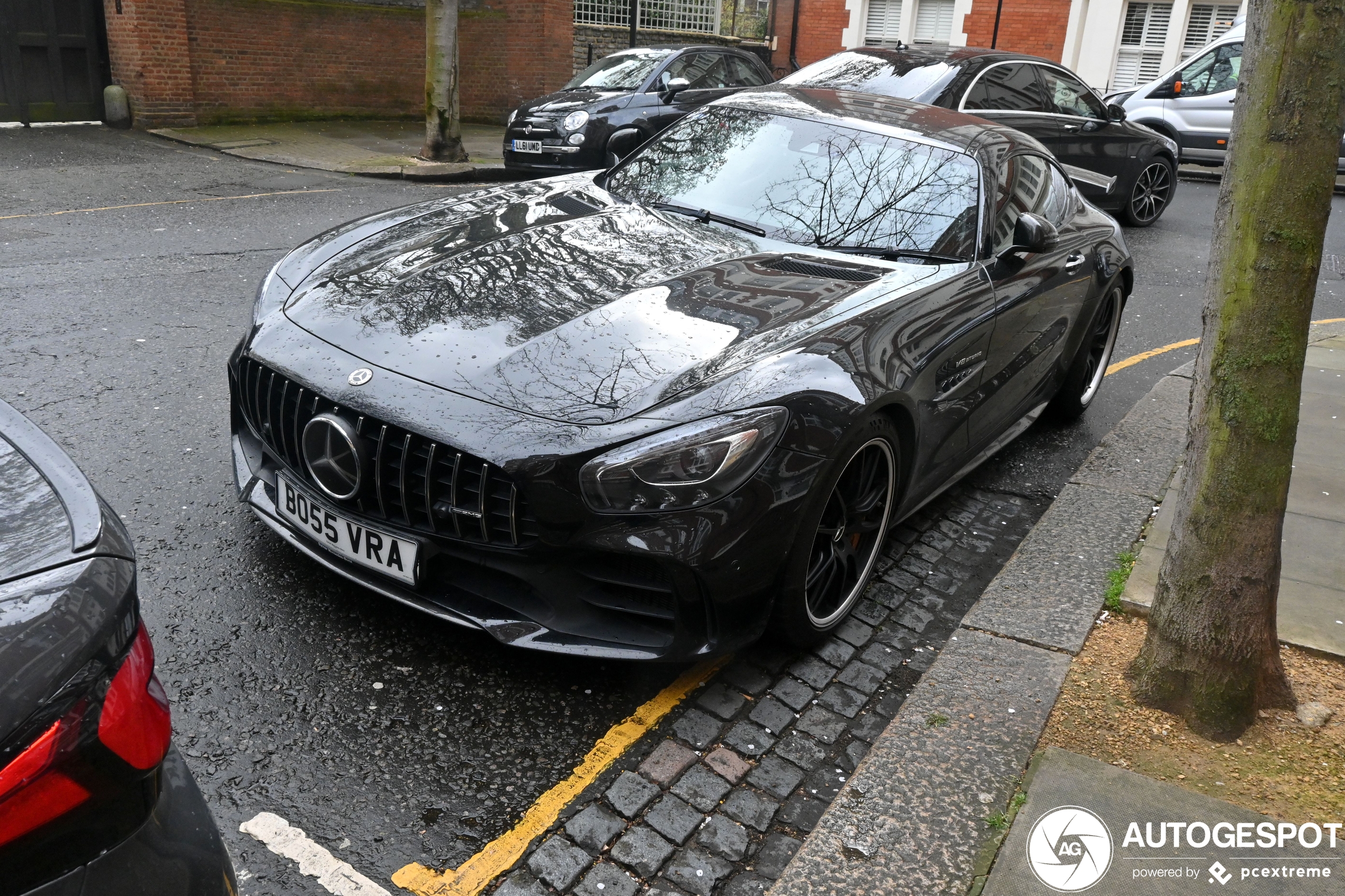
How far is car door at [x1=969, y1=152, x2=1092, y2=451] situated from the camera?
429 centimetres

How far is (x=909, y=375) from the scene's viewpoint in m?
3.56

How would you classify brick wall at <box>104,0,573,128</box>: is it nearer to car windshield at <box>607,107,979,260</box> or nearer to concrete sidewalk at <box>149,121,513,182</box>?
concrete sidewalk at <box>149,121,513,182</box>

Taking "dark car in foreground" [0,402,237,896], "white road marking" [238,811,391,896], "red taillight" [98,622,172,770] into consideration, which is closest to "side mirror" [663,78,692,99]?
"white road marking" [238,811,391,896]

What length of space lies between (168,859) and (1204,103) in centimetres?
1743

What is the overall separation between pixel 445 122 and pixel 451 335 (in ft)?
35.4

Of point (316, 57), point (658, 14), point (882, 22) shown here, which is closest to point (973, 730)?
point (316, 57)

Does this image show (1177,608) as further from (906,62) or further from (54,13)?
(54,13)

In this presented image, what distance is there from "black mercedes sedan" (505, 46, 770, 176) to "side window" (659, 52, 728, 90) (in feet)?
0.03

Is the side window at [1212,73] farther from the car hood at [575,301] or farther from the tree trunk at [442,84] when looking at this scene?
the car hood at [575,301]

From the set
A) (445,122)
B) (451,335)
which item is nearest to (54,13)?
(445,122)

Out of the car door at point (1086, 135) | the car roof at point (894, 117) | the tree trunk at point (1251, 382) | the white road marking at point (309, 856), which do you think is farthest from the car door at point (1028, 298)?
the car door at point (1086, 135)

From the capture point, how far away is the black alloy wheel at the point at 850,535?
338 centimetres

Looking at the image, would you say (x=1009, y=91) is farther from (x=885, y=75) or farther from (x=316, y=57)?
(x=316, y=57)

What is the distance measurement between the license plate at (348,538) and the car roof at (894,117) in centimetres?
275
